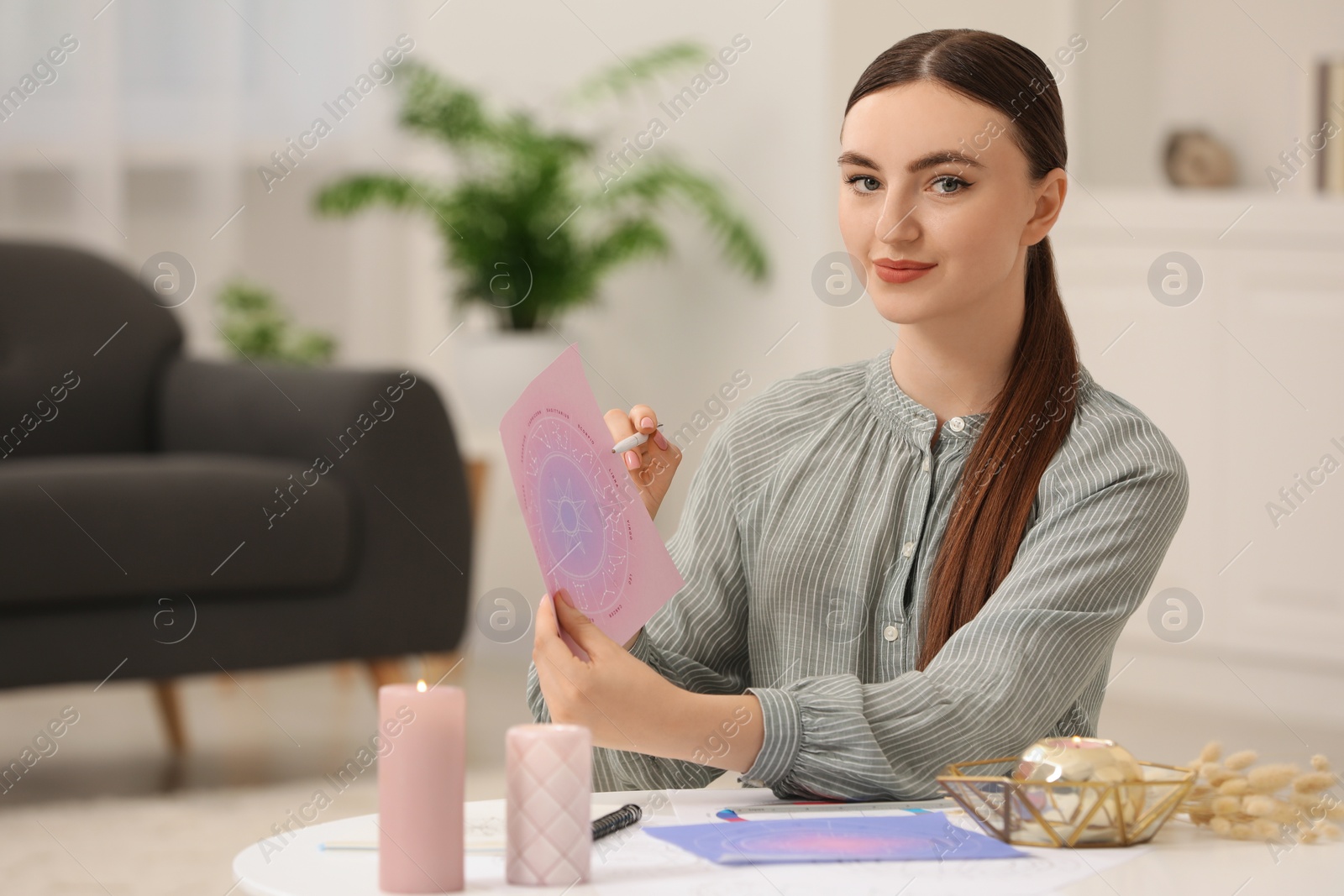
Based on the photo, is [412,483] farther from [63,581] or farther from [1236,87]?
[1236,87]

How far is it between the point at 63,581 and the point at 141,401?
2.51 ft

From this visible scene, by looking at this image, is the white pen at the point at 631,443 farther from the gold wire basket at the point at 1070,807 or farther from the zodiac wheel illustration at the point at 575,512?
the gold wire basket at the point at 1070,807

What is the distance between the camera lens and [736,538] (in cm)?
123

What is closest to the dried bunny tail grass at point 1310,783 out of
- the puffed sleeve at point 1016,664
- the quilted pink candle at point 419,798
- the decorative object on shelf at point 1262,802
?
the decorative object on shelf at point 1262,802

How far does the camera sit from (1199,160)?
12.3 ft

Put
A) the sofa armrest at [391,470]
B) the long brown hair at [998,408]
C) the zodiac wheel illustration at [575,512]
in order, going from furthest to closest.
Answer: the sofa armrest at [391,470]
the long brown hair at [998,408]
the zodiac wheel illustration at [575,512]

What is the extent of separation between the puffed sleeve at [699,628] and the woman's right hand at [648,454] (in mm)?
98

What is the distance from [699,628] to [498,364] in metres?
2.75

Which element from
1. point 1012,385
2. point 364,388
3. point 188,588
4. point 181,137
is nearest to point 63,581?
point 188,588

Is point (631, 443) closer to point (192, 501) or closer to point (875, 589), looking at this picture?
point (875, 589)

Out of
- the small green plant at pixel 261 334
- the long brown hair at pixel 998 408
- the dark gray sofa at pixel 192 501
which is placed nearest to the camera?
the long brown hair at pixel 998 408

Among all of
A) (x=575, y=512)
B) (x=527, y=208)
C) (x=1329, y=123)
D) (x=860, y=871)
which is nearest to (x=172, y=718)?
(x=527, y=208)

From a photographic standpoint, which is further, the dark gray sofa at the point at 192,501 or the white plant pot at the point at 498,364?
the white plant pot at the point at 498,364

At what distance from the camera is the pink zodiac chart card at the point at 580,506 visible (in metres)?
0.89
